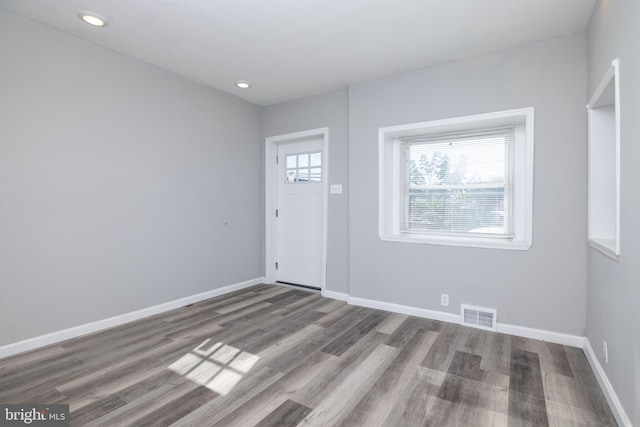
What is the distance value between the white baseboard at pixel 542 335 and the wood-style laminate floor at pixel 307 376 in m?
0.09

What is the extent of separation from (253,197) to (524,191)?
3380mm

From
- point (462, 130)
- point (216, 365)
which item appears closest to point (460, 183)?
point (462, 130)

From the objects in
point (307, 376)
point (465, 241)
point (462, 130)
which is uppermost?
point (462, 130)

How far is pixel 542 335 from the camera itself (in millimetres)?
2801

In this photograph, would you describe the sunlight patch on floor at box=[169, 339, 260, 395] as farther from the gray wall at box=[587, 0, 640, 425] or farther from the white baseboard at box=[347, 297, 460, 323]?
the gray wall at box=[587, 0, 640, 425]

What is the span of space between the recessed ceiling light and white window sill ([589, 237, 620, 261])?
3975 mm

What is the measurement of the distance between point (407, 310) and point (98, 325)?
3.10 metres

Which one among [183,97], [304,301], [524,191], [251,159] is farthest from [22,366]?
[524,191]

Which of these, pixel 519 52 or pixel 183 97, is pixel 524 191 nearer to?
pixel 519 52

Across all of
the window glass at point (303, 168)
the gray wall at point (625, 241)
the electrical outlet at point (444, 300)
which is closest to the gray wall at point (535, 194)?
the electrical outlet at point (444, 300)

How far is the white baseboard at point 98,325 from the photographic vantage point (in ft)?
8.22

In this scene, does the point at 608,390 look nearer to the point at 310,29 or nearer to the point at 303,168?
the point at 310,29

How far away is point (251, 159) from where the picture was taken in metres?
Answer: 4.63

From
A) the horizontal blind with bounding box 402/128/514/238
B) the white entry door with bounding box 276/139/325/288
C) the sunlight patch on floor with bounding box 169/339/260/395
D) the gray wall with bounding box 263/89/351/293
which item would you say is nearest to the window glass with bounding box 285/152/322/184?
the white entry door with bounding box 276/139/325/288
